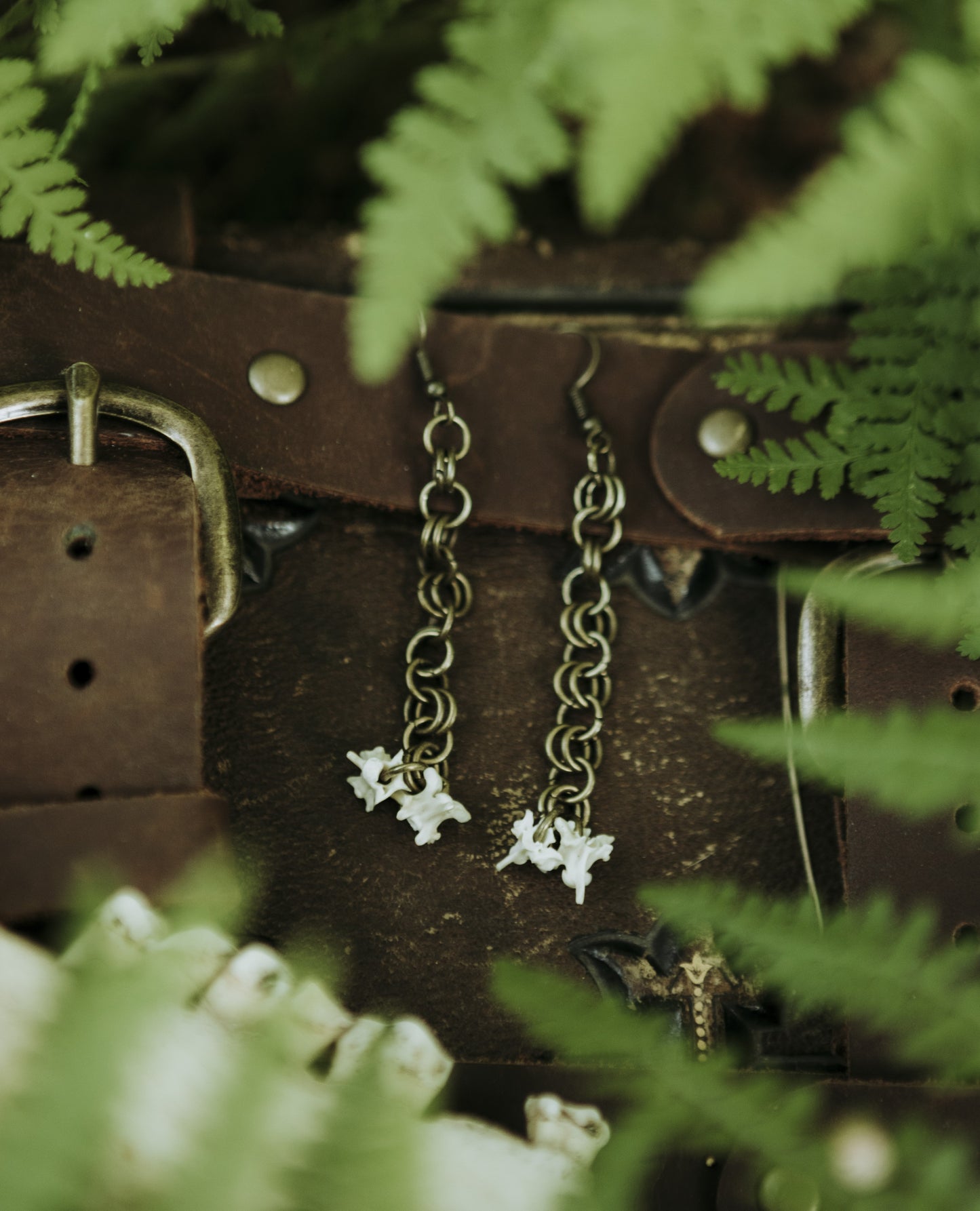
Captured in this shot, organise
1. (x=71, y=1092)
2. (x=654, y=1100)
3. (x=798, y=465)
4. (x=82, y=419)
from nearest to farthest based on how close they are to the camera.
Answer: (x=71, y=1092), (x=654, y=1100), (x=82, y=419), (x=798, y=465)

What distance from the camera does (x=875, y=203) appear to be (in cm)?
59

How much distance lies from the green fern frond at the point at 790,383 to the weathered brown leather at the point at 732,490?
39mm

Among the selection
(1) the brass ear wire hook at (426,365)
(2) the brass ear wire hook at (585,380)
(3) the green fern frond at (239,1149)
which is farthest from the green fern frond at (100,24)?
(3) the green fern frond at (239,1149)

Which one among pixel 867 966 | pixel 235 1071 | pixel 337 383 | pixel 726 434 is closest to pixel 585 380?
pixel 726 434

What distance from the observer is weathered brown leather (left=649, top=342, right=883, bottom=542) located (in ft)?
3.43

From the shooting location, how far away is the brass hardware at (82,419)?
0.88m

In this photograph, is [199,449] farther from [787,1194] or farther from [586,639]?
[787,1194]

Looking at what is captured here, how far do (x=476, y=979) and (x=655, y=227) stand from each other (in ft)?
3.49

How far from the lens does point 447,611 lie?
1.02 m

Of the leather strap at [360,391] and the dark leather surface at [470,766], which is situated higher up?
the leather strap at [360,391]

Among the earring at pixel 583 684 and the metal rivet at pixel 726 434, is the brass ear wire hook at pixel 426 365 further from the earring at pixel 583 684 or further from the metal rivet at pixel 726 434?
the metal rivet at pixel 726 434

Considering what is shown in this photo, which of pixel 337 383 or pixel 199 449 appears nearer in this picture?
pixel 199 449

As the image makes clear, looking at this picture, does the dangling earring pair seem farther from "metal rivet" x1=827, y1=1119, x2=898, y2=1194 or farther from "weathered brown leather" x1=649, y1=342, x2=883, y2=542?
"metal rivet" x1=827, y1=1119, x2=898, y2=1194

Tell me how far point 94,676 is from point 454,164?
1.62 feet
